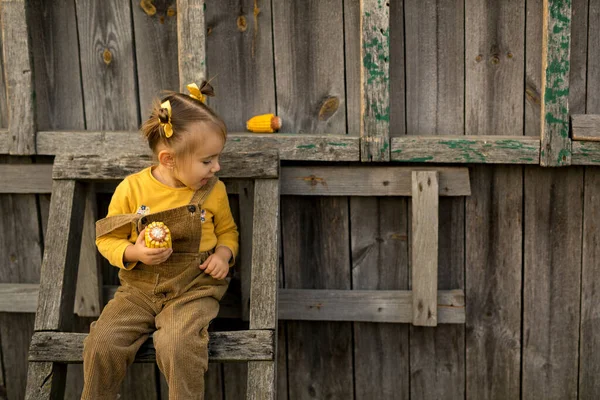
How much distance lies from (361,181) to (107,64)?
1261mm

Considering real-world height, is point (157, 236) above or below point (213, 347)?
above

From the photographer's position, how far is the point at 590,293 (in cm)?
337

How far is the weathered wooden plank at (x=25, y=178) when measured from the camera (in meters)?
3.53

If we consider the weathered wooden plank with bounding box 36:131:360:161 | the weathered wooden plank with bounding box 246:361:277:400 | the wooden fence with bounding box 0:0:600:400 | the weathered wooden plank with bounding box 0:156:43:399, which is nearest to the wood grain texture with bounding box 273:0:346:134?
the wooden fence with bounding box 0:0:600:400

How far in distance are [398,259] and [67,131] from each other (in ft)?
5.24

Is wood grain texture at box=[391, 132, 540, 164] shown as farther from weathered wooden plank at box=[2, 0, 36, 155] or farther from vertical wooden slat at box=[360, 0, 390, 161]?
weathered wooden plank at box=[2, 0, 36, 155]

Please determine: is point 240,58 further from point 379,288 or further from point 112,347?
point 112,347

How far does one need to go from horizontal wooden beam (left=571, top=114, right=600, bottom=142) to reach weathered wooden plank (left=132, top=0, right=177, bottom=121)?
5.66ft

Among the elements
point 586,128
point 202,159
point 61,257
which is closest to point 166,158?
point 202,159

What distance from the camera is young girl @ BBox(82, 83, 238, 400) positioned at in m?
2.75

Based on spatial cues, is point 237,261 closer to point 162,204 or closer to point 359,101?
point 162,204

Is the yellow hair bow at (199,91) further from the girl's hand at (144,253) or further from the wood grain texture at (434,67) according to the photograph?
the wood grain texture at (434,67)

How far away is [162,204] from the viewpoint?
293cm

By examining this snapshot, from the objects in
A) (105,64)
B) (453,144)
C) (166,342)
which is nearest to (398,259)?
(453,144)
